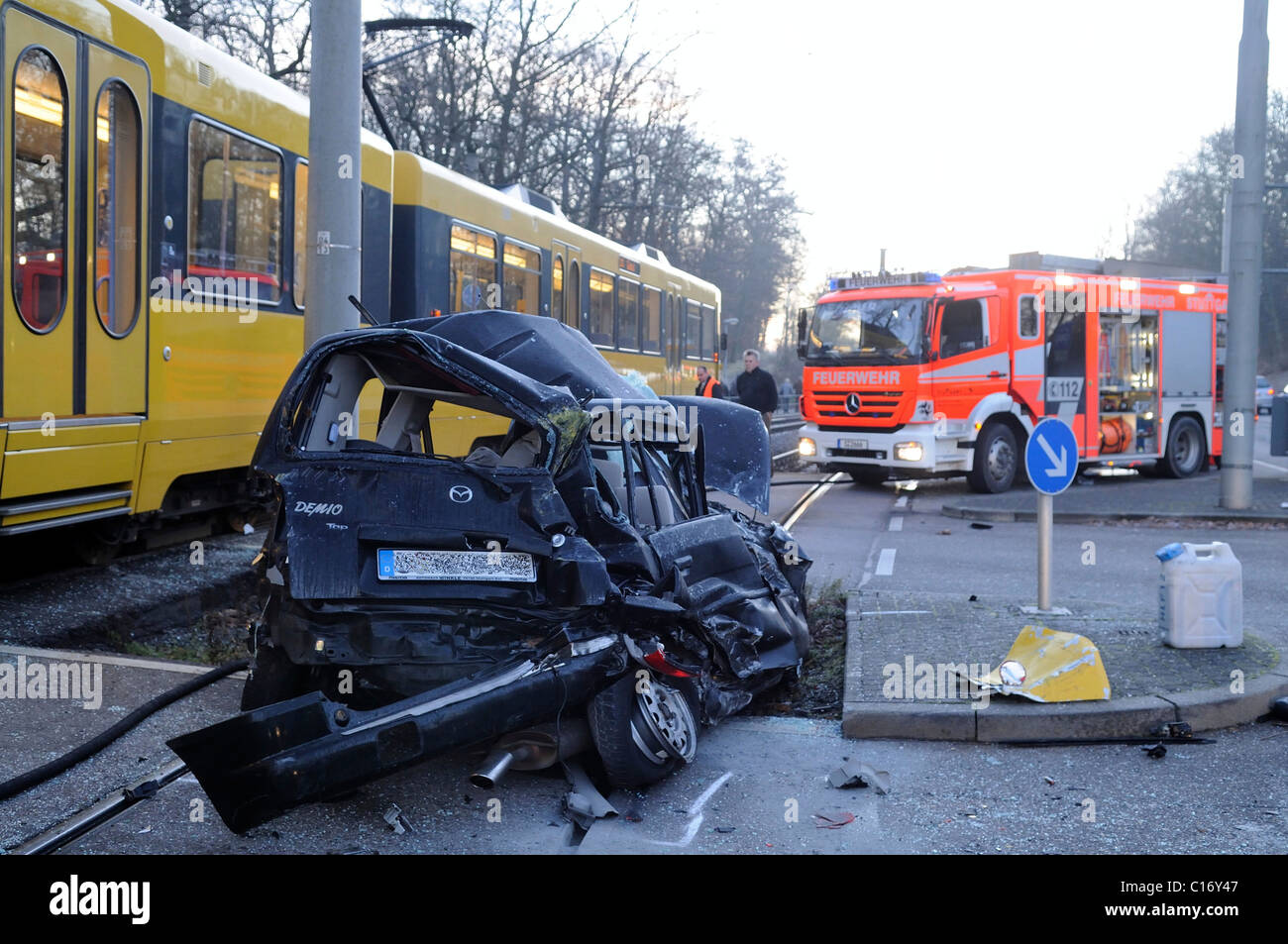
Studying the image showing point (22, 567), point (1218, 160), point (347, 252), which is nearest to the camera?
point (347, 252)

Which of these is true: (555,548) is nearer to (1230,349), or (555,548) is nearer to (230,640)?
(230,640)

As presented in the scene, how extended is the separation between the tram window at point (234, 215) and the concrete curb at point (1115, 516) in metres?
8.64

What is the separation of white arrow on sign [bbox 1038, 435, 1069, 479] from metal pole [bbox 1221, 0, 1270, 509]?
786 centimetres

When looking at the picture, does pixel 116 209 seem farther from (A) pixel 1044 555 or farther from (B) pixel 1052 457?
(A) pixel 1044 555

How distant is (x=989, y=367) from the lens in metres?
16.5

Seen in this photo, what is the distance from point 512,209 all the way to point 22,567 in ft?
23.9

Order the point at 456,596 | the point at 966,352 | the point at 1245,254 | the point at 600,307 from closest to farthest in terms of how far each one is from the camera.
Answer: the point at 456,596
the point at 1245,254
the point at 966,352
the point at 600,307

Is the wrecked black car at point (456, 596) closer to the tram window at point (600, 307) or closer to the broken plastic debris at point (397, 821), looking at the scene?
the broken plastic debris at point (397, 821)

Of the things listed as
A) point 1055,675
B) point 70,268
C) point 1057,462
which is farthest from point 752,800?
point 70,268

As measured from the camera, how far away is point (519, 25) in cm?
3119

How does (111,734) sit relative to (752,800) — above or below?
above

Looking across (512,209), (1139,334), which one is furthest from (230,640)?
(1139,334)

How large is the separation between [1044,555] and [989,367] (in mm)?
9244

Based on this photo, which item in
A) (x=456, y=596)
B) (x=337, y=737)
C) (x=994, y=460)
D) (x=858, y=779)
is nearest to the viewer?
(x=337, y=737)
